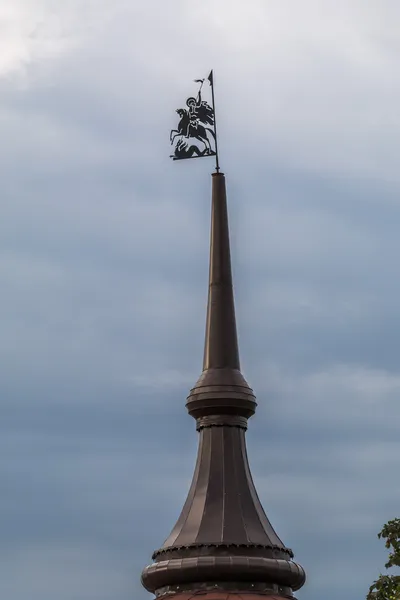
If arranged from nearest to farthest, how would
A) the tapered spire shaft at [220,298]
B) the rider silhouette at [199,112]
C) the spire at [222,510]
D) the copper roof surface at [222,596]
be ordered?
the copper roof surface at [222,596] < the spire at [222,510] < the tapered spire shaft at [220,298] < the rider silhouette at [199,112]

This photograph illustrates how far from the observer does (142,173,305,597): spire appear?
23.2 m

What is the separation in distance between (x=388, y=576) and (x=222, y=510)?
13.4 metres

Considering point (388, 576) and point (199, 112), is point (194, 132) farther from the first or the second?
point (388, 576)

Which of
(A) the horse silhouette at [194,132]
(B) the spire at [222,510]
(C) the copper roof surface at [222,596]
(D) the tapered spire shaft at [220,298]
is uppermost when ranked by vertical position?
(A) the horse silhouette at [194,132]

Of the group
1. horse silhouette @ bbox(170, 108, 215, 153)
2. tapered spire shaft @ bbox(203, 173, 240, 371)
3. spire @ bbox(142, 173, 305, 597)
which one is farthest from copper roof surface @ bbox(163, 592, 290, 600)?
horse silhouette @ bbox(170, 108, 215, 153)

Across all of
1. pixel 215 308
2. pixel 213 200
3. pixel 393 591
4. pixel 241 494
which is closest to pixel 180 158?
pixel 213 200

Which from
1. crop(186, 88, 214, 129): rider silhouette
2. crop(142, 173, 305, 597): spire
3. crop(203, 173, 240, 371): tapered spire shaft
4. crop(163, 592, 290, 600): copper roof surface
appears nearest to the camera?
crop(163, 592, 290, 600): copper roof surface

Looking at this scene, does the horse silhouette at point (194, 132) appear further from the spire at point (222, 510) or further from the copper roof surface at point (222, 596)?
the copper roof surface at point (222, 596)

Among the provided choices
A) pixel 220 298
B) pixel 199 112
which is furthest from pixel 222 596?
pixel 199 112

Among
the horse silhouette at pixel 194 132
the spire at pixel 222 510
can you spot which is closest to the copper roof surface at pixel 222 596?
the spire at pixel 222 510

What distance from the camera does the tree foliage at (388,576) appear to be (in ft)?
116

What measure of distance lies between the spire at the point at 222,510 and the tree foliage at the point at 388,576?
10.8 m

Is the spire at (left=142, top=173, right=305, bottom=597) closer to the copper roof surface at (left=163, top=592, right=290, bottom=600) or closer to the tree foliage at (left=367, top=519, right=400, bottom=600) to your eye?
the copper roof surface at (left=163, top=592, right=290, bottom=600)

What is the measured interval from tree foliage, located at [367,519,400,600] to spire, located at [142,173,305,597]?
10.8 meters
